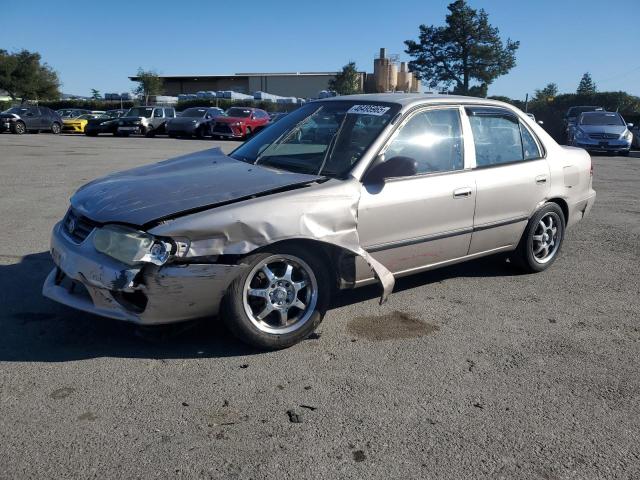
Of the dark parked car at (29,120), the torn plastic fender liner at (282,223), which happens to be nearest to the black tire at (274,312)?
the torn plastic fender liner at (282,223)

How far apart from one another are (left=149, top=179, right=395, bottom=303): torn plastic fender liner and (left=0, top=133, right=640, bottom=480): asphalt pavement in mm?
654

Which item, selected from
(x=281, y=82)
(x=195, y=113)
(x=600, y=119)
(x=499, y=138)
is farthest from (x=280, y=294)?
(x=281, y=82)

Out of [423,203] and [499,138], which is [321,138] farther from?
[499,138]

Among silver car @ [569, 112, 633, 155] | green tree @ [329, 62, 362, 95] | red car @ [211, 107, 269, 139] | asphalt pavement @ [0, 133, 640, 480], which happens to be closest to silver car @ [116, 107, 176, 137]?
red car @ [211, 107, 269, 139]

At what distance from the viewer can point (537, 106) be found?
47.0 meters

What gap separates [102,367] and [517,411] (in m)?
2.31

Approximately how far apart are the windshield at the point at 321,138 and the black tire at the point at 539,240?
179cm

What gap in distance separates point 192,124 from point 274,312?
25.3 meters

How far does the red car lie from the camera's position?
26430mm

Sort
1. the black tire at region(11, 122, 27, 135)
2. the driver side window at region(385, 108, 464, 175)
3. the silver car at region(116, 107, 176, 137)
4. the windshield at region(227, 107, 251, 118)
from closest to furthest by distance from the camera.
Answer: the driver side window at region(385, 108, 464, 175) → the windshield at region(227, 107, 251, 118) → the black tire at region(11, 122, 27, 135) → the silver car at region(116, 107, 176, 137)

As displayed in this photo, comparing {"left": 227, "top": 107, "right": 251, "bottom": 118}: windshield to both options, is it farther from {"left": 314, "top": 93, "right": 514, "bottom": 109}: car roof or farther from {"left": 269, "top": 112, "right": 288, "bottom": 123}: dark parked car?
{"left": 314, "top": 93, "right": 514, "bottom": 109}: car roof

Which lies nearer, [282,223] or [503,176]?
[282,223]

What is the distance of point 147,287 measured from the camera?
3146 millimetres

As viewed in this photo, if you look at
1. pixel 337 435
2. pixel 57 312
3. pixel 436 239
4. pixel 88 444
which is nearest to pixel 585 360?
pixel 436 239
